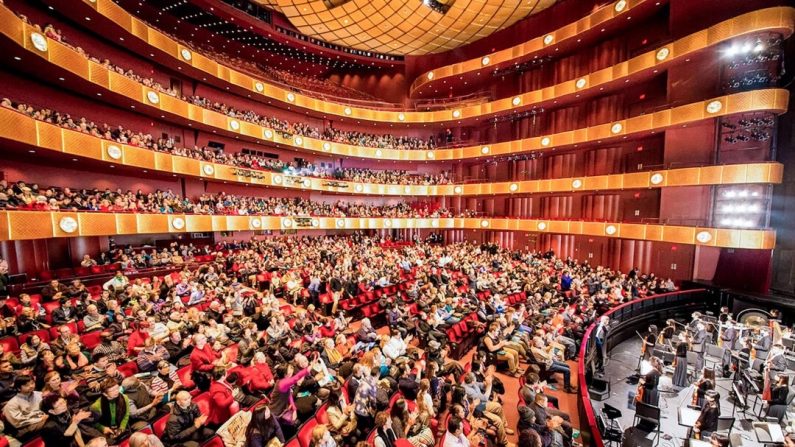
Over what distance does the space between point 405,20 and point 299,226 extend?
1416 centimetres

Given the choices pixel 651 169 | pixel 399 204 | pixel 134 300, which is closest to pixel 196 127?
pixel 134 300

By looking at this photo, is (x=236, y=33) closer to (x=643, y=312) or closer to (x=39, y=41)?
(x=39, y=41)

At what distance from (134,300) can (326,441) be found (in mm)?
6623

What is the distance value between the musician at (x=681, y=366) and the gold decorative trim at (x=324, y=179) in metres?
8.93

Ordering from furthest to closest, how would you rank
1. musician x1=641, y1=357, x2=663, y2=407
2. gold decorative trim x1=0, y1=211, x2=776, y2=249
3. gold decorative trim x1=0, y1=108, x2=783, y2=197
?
1. gold decorative trim x1=0, y1=108, x2=783, y2=197
2. gold decorative trim x1=0, y1=211, x2=776, y2=249
3. musician x1=641, y1=357, x2=663, y2=407

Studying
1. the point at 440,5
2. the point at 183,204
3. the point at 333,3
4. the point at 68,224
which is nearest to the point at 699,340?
the point at 68,224

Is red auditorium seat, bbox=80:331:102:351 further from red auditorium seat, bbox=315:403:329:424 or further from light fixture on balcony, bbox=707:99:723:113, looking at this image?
light fixture on balcony, bbox=707:99:723:113

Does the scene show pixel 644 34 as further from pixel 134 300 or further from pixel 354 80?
pixel 134 300

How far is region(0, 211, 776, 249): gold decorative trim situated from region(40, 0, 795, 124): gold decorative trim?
170 inches

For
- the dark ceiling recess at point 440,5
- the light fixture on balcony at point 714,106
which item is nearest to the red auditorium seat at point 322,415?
the light fixture on balcony at point 714,106

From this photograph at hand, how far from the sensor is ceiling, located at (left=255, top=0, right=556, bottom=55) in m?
19.4

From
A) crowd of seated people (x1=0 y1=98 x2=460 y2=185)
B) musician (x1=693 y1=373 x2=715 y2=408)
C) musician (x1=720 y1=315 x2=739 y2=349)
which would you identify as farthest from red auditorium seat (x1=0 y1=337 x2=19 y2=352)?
musician (x1=720 y1=315 x2=739 y2=349)

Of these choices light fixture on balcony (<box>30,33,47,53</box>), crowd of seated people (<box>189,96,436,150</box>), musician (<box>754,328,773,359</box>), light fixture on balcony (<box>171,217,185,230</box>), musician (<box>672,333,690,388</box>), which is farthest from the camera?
crowd of seated people (<box>189,96,436,150</box>)

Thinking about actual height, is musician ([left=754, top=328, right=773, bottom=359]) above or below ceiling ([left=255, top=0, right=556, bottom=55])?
below
